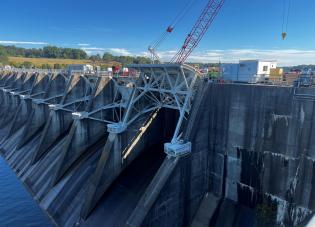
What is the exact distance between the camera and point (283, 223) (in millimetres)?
13078

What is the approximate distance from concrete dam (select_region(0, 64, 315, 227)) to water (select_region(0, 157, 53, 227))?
739 mm

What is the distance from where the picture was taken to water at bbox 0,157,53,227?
20.8m

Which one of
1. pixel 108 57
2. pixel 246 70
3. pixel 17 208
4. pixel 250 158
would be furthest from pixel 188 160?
pixel 108 57

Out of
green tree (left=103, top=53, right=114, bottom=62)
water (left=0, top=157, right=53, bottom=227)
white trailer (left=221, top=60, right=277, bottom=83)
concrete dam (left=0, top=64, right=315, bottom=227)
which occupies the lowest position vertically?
water (left=0, top=157, right=53, bottom=227)

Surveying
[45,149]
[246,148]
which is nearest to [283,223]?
[246,148]

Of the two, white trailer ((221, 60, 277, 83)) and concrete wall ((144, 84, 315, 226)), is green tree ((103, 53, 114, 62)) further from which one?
concrete wall ((144, 84, 315, 226))

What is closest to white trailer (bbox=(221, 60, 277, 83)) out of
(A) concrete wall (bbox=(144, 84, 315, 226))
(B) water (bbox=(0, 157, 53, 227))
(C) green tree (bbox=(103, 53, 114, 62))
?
(A) concrete wall (bbox=(144, 84, 315, 226))

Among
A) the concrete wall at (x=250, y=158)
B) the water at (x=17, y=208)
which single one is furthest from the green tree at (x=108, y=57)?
the concrete wall at (x=250, y=158)

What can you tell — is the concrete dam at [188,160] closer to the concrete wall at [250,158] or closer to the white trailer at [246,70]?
the concrete wall at [250,158]

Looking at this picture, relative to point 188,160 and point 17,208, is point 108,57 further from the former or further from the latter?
point 188,160

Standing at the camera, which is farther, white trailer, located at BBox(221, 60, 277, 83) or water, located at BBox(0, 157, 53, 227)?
water, located at BBox(0, 157, 53, 227)

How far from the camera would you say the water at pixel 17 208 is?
68.1 feet

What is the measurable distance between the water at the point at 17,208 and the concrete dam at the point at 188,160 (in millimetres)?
739

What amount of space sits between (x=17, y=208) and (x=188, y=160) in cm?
1902
